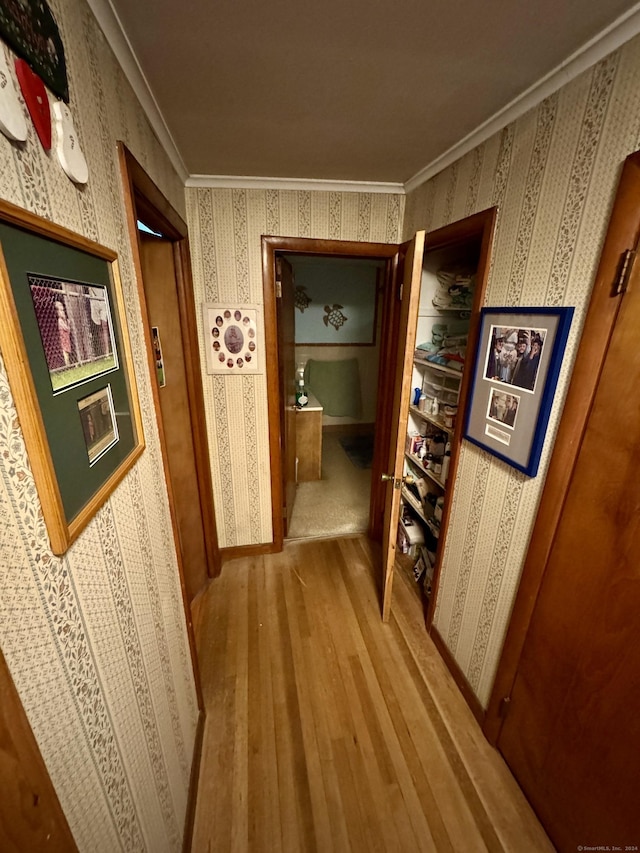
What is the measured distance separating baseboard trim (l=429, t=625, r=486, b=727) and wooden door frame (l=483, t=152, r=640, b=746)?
0.73ft

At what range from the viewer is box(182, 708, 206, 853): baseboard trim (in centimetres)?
104

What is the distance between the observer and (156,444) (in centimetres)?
103

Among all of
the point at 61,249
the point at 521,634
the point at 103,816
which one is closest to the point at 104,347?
the point at 61,249

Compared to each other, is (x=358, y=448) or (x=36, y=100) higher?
(x=36, y=100)

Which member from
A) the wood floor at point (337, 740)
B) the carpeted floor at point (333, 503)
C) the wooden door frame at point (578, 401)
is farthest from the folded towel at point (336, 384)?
the wooden door frame at point (578, 401)

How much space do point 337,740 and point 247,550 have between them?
1.18 metres

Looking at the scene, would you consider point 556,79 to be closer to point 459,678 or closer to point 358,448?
point 459,678

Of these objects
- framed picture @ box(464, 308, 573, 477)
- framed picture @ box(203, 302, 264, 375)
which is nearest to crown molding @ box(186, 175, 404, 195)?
framed picture @ box(203, 302, 264, 375)

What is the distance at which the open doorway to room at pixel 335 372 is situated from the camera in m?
3.08

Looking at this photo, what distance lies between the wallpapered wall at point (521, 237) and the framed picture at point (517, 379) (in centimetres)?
3

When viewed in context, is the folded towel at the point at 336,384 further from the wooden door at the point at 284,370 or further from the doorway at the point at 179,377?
the doorway at the point at 179,377

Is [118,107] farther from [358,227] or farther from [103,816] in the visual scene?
[103,816]

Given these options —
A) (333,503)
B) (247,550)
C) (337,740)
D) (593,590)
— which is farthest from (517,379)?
(333,503)

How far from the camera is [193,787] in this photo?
115cm
